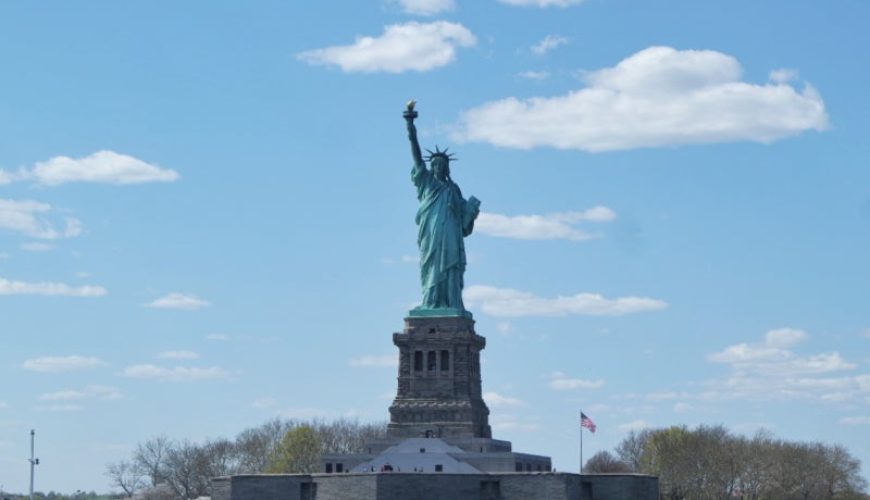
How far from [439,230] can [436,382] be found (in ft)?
26.4

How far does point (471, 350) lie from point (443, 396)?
2.95 metres

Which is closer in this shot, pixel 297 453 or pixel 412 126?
pixel 412 126

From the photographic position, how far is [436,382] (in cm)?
8944

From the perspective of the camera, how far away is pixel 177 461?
126m

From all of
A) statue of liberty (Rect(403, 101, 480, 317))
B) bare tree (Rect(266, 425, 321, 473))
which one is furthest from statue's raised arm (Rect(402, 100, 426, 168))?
bare tree (Rect(266, 425, 321, 473))

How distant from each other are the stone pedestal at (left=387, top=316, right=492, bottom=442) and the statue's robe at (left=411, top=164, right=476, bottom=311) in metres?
1.57

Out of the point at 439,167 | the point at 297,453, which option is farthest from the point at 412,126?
the point at 297,453

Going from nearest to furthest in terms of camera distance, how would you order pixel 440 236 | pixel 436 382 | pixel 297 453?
pixel 436 382 < pixel 440 236 < pixel 297 453

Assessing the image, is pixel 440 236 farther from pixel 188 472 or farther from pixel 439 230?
pixel 188 472

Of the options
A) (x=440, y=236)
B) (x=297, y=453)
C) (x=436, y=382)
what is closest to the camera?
(x=436, y=382)

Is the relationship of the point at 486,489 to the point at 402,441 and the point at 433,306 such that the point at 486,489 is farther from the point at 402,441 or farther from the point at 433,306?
the point at 433,306

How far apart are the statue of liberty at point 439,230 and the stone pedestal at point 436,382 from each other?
98 cm

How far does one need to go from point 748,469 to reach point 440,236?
38758mm

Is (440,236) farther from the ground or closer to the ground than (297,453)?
farther from the ground
